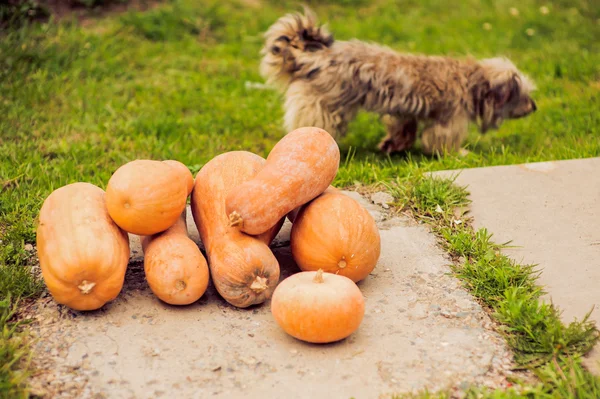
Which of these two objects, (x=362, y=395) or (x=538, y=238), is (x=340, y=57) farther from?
(x=362, y=395)

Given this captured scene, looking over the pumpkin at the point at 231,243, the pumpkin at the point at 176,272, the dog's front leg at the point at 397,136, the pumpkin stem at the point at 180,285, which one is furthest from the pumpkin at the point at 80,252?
the dog's front leg at the point at 397,136

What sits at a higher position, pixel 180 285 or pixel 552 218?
pixel 180 285

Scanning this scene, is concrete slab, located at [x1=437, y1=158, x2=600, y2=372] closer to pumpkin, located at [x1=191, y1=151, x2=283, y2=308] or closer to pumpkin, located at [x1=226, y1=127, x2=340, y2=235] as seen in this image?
pumpkin, located at [x1=226, y1=127, x2=340, y2=235]

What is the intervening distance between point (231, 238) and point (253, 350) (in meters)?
0.52

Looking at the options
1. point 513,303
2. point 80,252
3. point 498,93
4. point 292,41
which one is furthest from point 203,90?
point 513,303

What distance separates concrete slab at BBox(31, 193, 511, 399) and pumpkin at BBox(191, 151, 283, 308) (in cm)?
15

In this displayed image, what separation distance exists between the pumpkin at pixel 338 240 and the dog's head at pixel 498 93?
331 cm

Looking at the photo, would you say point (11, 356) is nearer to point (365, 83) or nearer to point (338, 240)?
point (338, 240)

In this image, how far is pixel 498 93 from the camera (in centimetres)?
595

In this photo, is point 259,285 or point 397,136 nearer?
point 259,285

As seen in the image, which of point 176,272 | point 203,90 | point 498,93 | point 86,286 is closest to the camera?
point 86,286

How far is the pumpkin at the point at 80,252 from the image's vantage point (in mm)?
2709

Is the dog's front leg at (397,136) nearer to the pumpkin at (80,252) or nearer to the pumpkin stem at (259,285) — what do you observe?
the pumpkin stem at (259,285)

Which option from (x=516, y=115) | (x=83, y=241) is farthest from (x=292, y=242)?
(x=516, y=115)
